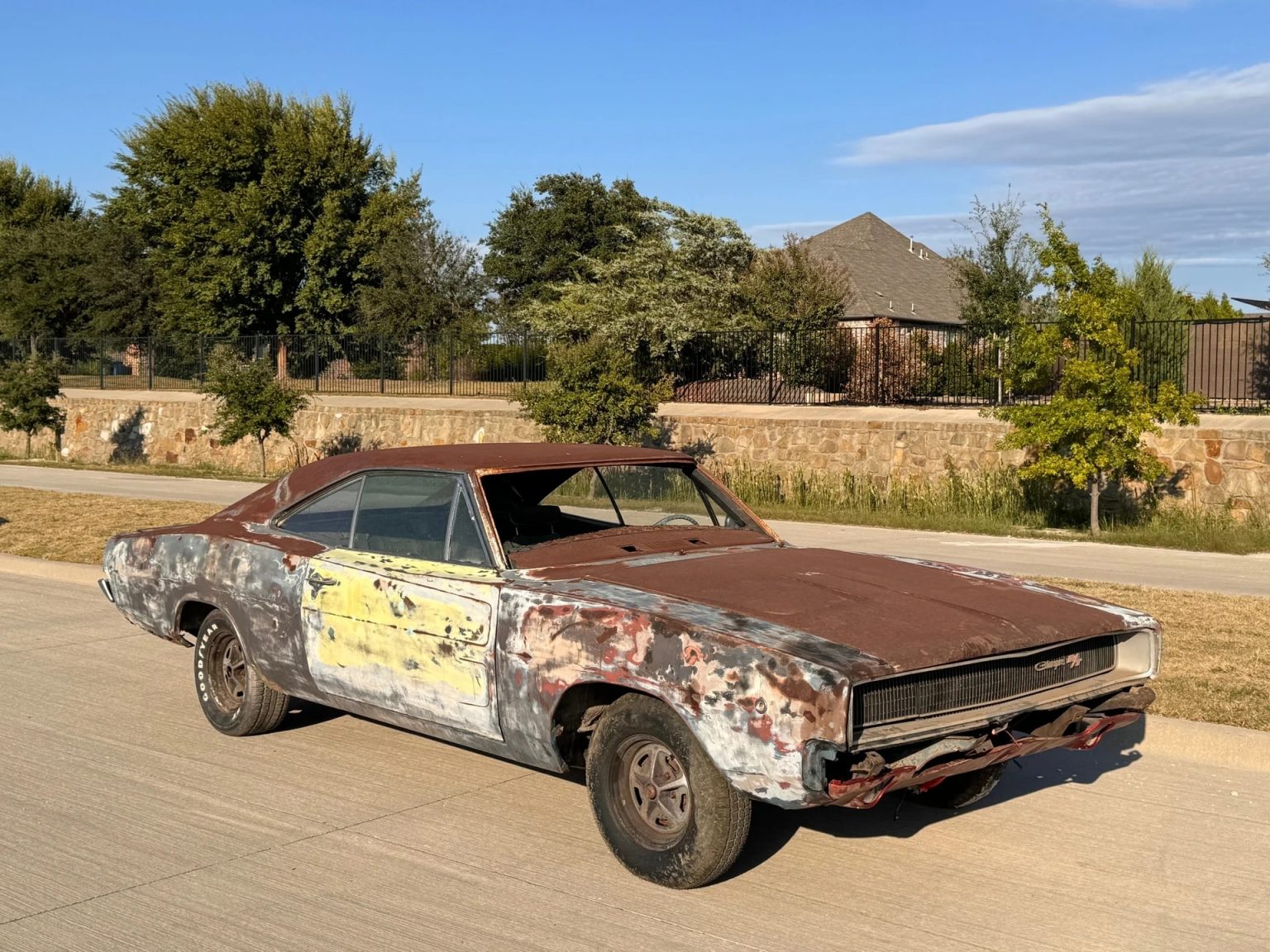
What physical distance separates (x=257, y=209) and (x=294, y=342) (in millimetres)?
17339

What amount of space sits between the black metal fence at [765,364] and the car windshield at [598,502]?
1157 cm

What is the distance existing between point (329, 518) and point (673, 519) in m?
1.66

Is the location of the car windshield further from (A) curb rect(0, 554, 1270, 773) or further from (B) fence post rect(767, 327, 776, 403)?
(B) fence post rect(767, 327, 776, 403)

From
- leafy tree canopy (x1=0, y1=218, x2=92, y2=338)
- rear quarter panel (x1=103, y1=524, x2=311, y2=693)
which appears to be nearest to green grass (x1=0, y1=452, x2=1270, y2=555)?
rear quarter panel (x1=103, y1=524, x2=311, y2=693)

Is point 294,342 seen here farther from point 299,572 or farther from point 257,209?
point 299,572

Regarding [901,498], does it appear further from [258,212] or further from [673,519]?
[258,212]

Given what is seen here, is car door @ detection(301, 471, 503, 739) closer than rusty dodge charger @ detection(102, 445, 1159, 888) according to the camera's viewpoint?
No

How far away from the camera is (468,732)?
5.57 m

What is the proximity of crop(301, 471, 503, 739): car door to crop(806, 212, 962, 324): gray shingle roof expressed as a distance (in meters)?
Result: 36.4

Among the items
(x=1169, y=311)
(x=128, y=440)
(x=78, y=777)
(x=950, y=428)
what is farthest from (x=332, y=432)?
(x=78, y=777)

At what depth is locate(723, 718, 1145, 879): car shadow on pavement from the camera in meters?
5.41

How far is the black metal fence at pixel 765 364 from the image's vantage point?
824 inches

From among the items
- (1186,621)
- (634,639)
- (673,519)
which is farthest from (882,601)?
(1186,621)

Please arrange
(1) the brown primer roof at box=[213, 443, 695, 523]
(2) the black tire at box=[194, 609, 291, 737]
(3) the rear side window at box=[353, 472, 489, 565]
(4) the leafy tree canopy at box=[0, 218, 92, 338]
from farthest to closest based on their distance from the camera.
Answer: (4) the leafy tree canopy at box=[0, 218, 92, 338]
(2) the black tire at box=[194, 609, 291, 737]
(1) the brown primer roof at box=[213, 443, 695, 523]
(3) the rear side window at box=[353, 472, 489, 565]
